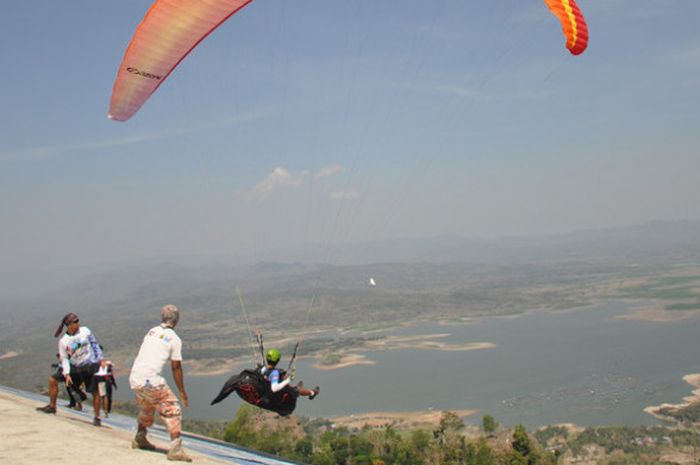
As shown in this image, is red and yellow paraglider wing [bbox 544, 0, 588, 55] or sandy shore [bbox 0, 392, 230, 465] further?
red and yellow paraglider wing [bbox 544, 0, 588, 55]

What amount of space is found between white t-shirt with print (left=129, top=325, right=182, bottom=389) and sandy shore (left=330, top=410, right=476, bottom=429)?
7342 centimetres

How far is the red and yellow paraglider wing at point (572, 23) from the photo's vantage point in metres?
9.76

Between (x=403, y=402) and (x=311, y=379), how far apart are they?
25390 millimetres

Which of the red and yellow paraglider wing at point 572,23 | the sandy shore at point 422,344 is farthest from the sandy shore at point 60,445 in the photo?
the sandy shore at point 422,344

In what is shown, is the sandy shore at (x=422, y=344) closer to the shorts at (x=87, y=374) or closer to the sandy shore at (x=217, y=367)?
the sandy shore at (x=217, y=367)

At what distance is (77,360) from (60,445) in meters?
2.41

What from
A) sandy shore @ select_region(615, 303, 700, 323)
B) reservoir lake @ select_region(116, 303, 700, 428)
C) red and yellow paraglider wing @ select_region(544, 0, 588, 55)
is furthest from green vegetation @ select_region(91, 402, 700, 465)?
sandy shore @ select_region(615, 303, 700, 323)

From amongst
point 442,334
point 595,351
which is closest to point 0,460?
point 595,351

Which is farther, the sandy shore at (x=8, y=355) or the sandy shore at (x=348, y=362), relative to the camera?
the sandy shore at (x=8, y=355)

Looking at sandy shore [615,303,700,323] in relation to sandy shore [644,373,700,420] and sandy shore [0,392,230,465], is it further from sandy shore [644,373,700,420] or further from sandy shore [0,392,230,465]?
sandy shore [0,392,230,465]

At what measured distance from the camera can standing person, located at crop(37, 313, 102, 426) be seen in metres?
7.82

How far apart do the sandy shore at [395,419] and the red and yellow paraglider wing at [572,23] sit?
70.8 metres

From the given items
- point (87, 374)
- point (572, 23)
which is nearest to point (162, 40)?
point (87, 374)

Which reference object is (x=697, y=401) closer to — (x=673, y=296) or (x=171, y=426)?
(x=171, y=426)
